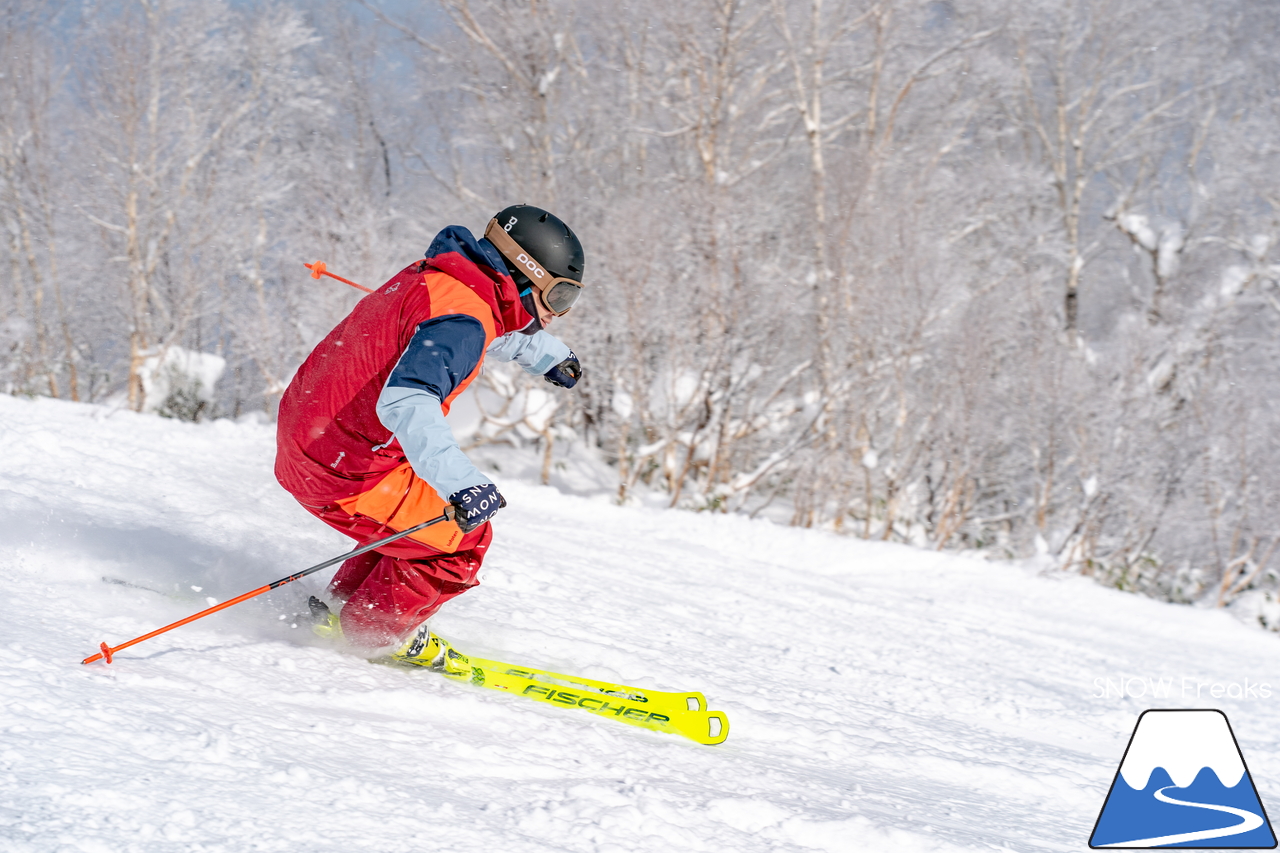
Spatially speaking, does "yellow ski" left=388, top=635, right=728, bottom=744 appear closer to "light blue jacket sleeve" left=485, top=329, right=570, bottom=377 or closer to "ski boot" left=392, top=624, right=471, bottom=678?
"ski boot" left=392, top=624, right=471, bottom=678

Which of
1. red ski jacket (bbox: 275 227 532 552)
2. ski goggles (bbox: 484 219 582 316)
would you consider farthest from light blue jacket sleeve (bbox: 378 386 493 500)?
ski goggles (bbox: 484 219 582 316)

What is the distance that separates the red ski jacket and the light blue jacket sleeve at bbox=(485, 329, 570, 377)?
0.64m

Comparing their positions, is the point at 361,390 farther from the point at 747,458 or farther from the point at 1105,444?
the point at 1105,444

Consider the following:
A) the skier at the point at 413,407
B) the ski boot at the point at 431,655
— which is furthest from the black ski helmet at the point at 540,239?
the ski boot at the point at 431,655

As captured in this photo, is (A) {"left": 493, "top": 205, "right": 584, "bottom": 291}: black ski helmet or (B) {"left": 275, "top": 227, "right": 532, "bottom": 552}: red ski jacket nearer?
(B) {"left": 275, "top": 227, "right": 532, "bottom": 552}: red ski jacket

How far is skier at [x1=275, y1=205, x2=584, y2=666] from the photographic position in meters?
2.25

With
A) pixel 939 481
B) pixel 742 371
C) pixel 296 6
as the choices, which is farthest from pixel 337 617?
pixel 296 6

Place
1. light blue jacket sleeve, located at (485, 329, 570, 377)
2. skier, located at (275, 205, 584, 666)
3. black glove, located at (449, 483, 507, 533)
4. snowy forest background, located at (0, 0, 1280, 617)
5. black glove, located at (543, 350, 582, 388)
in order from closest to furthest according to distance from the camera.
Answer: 1. black glove, located at (449, 483, 507, 533)
2. skier, located at (275, 205, 584, 666)
3. light blue jacket sleeve, located at (485, 329, 570, 377)
4. black glove, located at (543, 350, 582, 388)
5. snowy forest background, located at (0, 0, 1280, 617)

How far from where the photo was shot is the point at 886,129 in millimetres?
15656

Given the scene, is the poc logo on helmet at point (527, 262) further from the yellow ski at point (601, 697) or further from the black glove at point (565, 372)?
the yellow ski at point (601, 697)

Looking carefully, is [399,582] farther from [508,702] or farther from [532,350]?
[532,350]

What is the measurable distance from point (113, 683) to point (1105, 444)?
1215 centimetres

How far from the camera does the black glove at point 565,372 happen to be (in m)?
3.42

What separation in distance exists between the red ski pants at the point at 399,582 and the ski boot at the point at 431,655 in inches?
2.0
